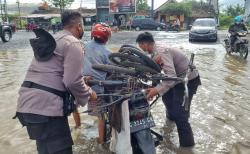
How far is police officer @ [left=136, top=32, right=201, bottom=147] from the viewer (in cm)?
411

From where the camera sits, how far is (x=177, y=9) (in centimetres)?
5450

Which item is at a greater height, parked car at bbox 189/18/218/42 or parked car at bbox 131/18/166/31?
parked car at bbox 131/18/166/31

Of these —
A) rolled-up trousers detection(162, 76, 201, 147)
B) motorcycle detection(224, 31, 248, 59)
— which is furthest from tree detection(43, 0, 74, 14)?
rolled-up trousers detection(162, 76, 201, 147)

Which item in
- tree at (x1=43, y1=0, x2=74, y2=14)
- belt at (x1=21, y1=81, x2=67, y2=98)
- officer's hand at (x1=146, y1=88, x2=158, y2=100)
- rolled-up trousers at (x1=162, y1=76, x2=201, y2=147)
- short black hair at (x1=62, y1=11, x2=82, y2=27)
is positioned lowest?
rolled-up trousers at (x1=162, y1=76, x2=201, y2=147)

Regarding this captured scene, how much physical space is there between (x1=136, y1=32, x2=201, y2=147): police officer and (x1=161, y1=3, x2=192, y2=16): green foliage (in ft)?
167

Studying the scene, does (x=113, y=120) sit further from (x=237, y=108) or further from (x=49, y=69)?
(x=237, y=108)

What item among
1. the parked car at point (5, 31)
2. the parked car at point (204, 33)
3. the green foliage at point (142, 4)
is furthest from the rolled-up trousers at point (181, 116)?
the green foliage at point (142, 4)

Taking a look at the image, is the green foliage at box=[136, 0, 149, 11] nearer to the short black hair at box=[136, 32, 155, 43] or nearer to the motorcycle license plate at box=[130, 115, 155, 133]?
the short black hair at box=[136, 32, 155, 43]

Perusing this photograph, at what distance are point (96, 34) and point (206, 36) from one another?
19.0 m

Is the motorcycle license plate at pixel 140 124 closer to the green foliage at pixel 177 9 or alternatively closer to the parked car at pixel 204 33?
the parked car at pixel 204 33

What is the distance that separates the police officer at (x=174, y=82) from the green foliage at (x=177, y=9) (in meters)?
50.8

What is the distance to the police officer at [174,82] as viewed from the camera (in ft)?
13.5

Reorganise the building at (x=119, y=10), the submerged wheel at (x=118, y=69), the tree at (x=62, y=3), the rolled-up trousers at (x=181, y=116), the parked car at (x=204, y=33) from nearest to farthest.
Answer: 1. the submerged wheel at (x=118, y=69)
2. the rolled-up trousers at (x=181, y=116)
3. the parked car at (x=204, y=33)
4. the building at (x=119, y=10)
5. the tree at (x=62, y=3)

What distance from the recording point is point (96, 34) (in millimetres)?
4645
